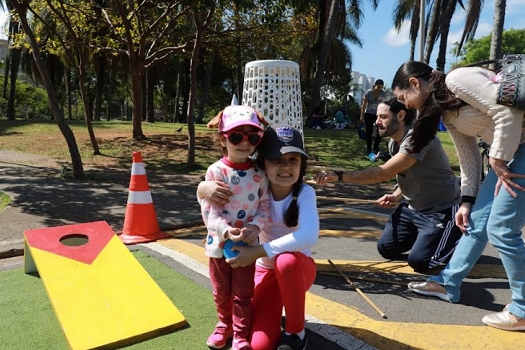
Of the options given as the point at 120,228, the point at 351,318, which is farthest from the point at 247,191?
the point at 120,228

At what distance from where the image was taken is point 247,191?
238cm

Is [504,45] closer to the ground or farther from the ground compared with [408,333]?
farther from the ground

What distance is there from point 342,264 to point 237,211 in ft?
6.52

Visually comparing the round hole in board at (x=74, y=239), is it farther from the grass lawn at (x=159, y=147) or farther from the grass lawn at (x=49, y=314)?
the grass lawn at (x=159, y=147)

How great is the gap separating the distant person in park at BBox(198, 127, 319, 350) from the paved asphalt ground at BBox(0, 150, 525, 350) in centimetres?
35

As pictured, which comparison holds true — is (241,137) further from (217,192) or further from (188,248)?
(188,248)

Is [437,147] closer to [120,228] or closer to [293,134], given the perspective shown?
[293,134]

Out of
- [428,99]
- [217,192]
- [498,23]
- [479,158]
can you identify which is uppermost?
[498,23]

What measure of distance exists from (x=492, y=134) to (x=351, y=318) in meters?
1.55

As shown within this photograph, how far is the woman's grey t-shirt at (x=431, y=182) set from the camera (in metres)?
3.68

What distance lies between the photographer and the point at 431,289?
10.6 ft

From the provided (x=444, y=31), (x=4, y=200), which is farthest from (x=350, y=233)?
(x=444, y=31)

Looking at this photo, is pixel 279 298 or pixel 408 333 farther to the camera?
pixel 408 333

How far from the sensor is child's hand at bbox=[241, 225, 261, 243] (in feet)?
7.33
